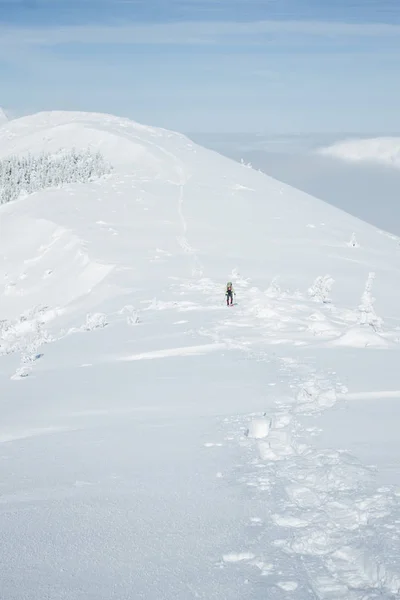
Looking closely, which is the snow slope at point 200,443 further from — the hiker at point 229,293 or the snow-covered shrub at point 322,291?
the hiker at point 229,293

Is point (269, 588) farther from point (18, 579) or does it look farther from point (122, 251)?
point (122, 251)

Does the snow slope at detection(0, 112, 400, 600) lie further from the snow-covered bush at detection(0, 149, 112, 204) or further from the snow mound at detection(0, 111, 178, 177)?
the snow mound at detection(0, 111, 178, 177)

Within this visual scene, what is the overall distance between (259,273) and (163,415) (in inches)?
673

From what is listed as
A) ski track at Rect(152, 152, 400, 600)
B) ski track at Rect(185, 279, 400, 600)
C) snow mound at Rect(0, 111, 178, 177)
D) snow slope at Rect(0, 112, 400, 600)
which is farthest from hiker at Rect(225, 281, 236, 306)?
snow mound at Rect(0, 111, 178, 177)

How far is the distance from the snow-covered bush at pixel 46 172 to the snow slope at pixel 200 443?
31.6 meters

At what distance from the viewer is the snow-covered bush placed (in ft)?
179

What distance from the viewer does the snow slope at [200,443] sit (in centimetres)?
464

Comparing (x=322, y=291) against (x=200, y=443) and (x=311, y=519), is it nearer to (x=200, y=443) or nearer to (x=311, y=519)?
(x=200, y=443)

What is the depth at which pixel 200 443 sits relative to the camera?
7469 millimetres

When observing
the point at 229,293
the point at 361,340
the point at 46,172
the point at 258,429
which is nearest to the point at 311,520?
the point at 258,429

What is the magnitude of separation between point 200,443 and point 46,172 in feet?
181

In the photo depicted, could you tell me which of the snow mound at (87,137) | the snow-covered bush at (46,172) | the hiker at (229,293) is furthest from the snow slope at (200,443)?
the snow mound at (87,137)

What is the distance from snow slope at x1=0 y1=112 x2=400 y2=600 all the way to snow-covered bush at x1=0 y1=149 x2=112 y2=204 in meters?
31.6

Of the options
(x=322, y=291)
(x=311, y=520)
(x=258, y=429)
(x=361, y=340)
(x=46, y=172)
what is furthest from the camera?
(x=46, y=172)
